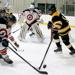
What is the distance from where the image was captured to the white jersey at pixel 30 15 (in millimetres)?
4746

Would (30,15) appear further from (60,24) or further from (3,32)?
(3,32)

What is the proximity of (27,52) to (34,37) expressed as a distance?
1.20 m

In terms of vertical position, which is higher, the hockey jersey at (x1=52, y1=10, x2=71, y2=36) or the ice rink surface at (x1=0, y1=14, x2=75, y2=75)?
the hockey jersey at (x1=52, y1=10, x2=71, y2=36)

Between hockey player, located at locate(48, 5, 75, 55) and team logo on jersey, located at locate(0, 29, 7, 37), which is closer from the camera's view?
team logo on jersey, located at locate(0, 29, 7, 37)

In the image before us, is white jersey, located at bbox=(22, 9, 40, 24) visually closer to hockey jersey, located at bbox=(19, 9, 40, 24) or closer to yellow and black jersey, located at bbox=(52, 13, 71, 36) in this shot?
hockey jersey, located at bbox=(19, 9, 40, 24)

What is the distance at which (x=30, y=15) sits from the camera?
15.6 ft

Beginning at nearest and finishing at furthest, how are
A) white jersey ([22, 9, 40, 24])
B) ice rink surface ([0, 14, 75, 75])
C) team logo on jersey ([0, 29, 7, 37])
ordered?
1. ice rink surface ([0, 14, 75, 75])
2. team logo on jersey ([0, 29, 7, 37])
3. white jersey ([22, 9, 40, 24])

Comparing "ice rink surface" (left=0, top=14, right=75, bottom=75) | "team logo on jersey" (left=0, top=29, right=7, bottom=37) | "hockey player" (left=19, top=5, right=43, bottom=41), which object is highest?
"team logo on jersey" (left=0, top=29, right=7, bottom=37)

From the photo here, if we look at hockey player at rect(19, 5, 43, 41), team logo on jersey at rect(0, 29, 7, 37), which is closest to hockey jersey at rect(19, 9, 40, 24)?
hockey player at rect(19, 5, 43, 41)

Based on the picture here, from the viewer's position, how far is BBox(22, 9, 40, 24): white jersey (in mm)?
4746

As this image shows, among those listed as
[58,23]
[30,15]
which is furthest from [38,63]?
[30,15]

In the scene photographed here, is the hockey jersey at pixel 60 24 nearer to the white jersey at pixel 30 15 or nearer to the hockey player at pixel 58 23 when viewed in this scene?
the hockey player at pixel 58 23

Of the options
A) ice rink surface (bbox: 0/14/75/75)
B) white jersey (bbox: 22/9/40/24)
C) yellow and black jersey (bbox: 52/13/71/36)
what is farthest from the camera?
white jersey (bbox: 22/9/40/24)

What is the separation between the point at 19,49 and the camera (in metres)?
4.30
